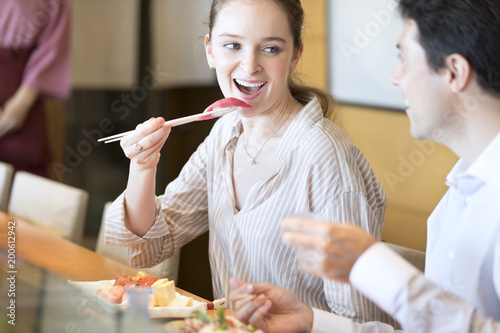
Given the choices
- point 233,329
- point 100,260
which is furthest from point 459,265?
point 100,260

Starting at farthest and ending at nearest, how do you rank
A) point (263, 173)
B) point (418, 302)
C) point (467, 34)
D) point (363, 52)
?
point (363, 52) → point (263, 173) → point (467, 34) → point (418, 302)

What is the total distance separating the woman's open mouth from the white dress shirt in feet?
1.90

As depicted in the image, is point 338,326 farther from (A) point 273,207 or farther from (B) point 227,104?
(B) point 227,104

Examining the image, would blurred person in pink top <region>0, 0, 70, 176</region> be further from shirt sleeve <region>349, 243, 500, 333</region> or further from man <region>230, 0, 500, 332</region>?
shirt sleeve <region>349, 243, 500, 333</region>

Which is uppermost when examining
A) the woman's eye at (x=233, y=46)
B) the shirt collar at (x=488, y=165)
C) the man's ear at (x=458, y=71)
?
the woman's eye at (x=233, y=46)

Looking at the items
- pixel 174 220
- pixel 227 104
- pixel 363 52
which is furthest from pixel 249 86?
pixel 363 52

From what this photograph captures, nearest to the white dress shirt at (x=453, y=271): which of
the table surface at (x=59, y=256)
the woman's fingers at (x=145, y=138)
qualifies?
the table surface at (x=59, y=256)

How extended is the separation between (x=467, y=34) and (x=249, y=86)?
689mm

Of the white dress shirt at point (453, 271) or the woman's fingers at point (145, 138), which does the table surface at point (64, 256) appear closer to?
the woman's fingers at point (145, 138)

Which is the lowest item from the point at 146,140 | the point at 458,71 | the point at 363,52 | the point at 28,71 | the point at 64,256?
the point at 64,256

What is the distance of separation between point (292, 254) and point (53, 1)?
104 inches

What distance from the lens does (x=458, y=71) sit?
1.23 metres

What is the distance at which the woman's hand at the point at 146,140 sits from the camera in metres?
1.68

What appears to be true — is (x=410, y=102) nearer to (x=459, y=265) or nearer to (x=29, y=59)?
(x=459, y=265)
